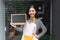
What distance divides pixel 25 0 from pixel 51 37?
129 centimetres

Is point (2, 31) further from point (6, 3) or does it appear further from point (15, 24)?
point (15, 24)

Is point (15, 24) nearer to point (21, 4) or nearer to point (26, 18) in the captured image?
point (26, 18)

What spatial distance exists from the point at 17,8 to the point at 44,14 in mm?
794

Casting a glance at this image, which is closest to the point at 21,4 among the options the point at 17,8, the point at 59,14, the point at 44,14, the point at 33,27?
the point at 17,8

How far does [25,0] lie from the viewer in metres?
6.62

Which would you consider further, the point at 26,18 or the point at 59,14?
the point at 59,14

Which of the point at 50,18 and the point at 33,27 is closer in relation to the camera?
the point at 33,27

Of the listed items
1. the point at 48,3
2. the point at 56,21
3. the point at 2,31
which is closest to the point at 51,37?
the point at 56,21

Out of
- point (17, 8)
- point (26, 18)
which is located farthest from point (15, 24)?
point (17, 8)

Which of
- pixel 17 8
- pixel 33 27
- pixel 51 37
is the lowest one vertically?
pixel 51 37

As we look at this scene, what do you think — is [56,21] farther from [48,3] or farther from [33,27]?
[33,27]

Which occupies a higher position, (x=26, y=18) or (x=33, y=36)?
(x=26, y=18)

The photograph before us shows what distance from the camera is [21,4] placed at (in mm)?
6609

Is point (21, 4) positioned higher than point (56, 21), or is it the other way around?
point (21, 4)
